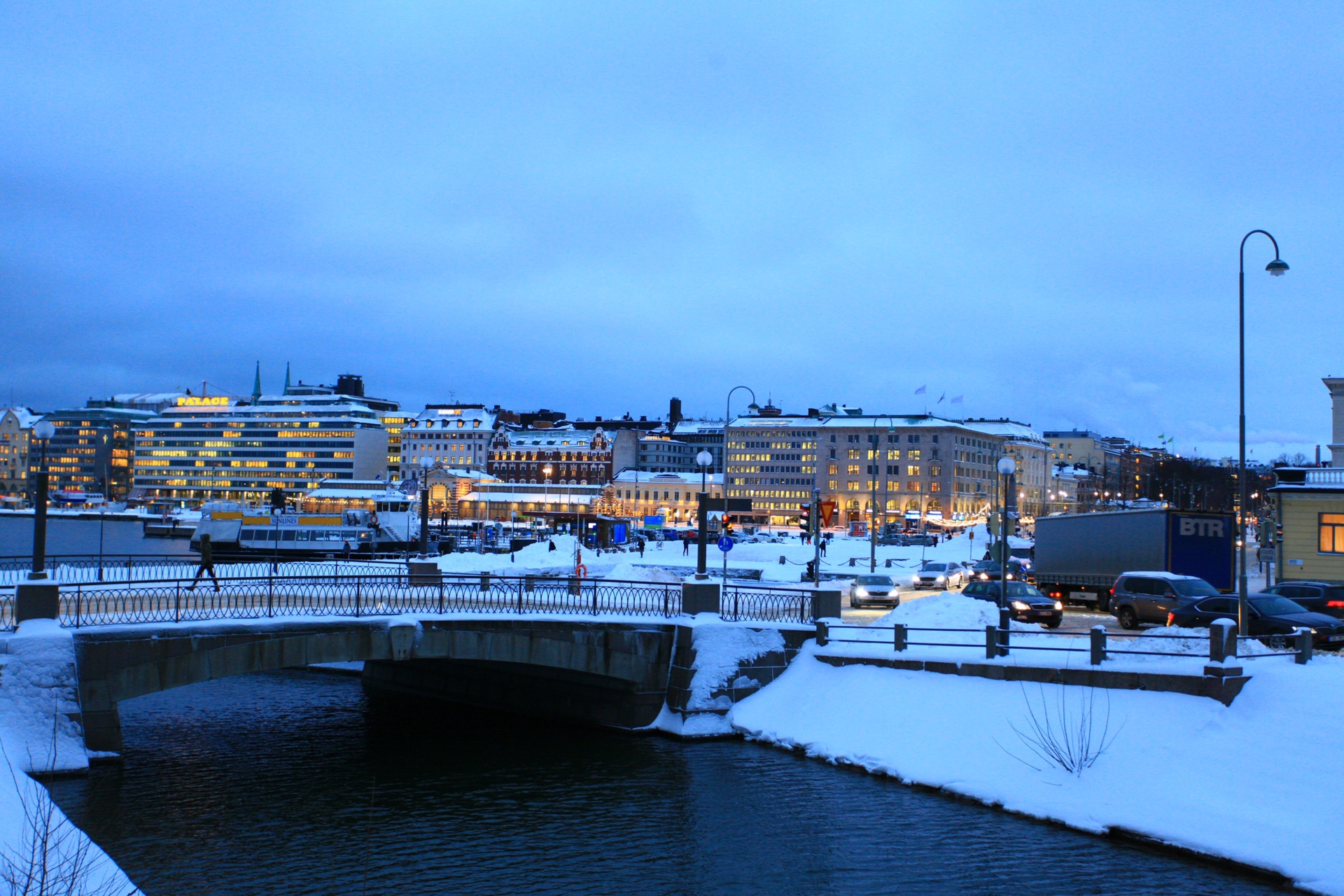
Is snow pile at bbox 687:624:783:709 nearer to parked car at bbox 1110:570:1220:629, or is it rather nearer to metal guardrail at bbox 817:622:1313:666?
metal guardrail at bbox 817:622:1313:666

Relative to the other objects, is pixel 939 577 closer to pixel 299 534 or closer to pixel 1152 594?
pixel 1152 594

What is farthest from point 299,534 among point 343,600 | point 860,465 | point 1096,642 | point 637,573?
point 860,465

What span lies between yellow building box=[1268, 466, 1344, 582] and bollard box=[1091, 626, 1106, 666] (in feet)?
95.8

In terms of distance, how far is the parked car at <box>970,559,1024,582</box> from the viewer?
52.5 meters

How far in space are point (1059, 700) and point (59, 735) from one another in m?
20.1

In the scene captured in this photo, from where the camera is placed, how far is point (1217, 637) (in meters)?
20.5

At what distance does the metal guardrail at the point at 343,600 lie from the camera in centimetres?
2300

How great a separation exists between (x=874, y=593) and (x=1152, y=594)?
11285mm

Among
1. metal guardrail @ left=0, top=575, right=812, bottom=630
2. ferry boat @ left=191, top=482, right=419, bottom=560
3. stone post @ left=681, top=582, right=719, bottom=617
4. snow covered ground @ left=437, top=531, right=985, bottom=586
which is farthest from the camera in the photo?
ferry boat @ left=191, top=482, right=419, bottom=560

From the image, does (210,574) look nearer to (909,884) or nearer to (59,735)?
(59,735)

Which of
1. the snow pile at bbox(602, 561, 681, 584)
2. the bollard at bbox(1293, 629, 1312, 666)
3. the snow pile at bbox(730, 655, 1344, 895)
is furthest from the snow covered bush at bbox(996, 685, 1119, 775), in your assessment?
the snow pile at bbox(602, 561, 681, 584)

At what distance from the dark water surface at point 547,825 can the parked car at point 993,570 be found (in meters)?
30.5

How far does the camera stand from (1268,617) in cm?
2669

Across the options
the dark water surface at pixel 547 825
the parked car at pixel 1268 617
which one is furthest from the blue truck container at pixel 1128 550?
the dark water surface at pixel 547 825
